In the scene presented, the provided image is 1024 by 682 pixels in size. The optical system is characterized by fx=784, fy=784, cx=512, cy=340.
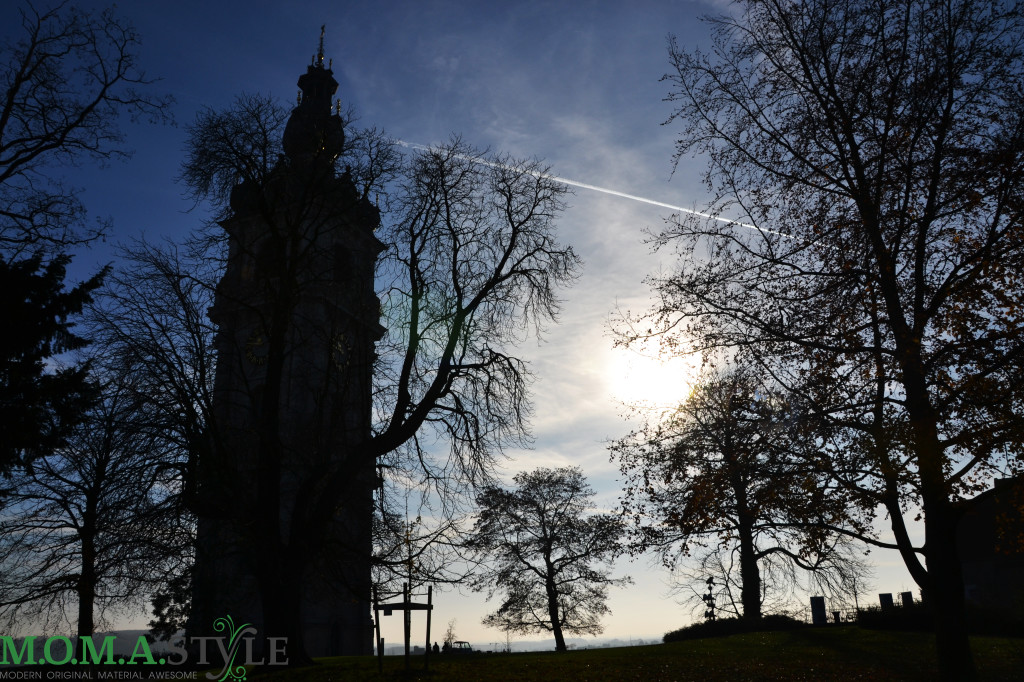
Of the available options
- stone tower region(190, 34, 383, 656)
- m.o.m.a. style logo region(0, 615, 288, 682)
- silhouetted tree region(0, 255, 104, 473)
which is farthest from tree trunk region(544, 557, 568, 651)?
silhouetted tree region(0, 255, 104, 473)

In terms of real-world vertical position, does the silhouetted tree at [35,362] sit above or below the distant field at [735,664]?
above

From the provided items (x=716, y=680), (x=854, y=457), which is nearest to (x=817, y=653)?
(x=716, y=680)

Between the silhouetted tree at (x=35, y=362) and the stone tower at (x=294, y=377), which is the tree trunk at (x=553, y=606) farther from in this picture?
the silhouetted tree at (x=35, y=362)

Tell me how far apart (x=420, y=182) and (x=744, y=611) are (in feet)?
76.8

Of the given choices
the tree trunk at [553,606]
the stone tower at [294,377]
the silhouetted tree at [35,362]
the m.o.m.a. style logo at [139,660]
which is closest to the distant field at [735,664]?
the m.o.m.a. style logo at [139,660]

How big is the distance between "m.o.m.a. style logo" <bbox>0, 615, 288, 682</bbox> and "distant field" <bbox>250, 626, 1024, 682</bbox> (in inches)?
39.8

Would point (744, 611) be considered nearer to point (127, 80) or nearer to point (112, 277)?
point (112, 277)

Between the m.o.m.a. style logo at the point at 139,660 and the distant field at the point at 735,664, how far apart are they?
1012 mm

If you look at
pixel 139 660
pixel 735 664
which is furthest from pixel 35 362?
pixel 735 664

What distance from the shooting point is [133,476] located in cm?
1584

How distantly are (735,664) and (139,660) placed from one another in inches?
606

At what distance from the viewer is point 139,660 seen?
68.7ft

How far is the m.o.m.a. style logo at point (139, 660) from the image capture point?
1638 cm

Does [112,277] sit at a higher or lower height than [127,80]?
lower
